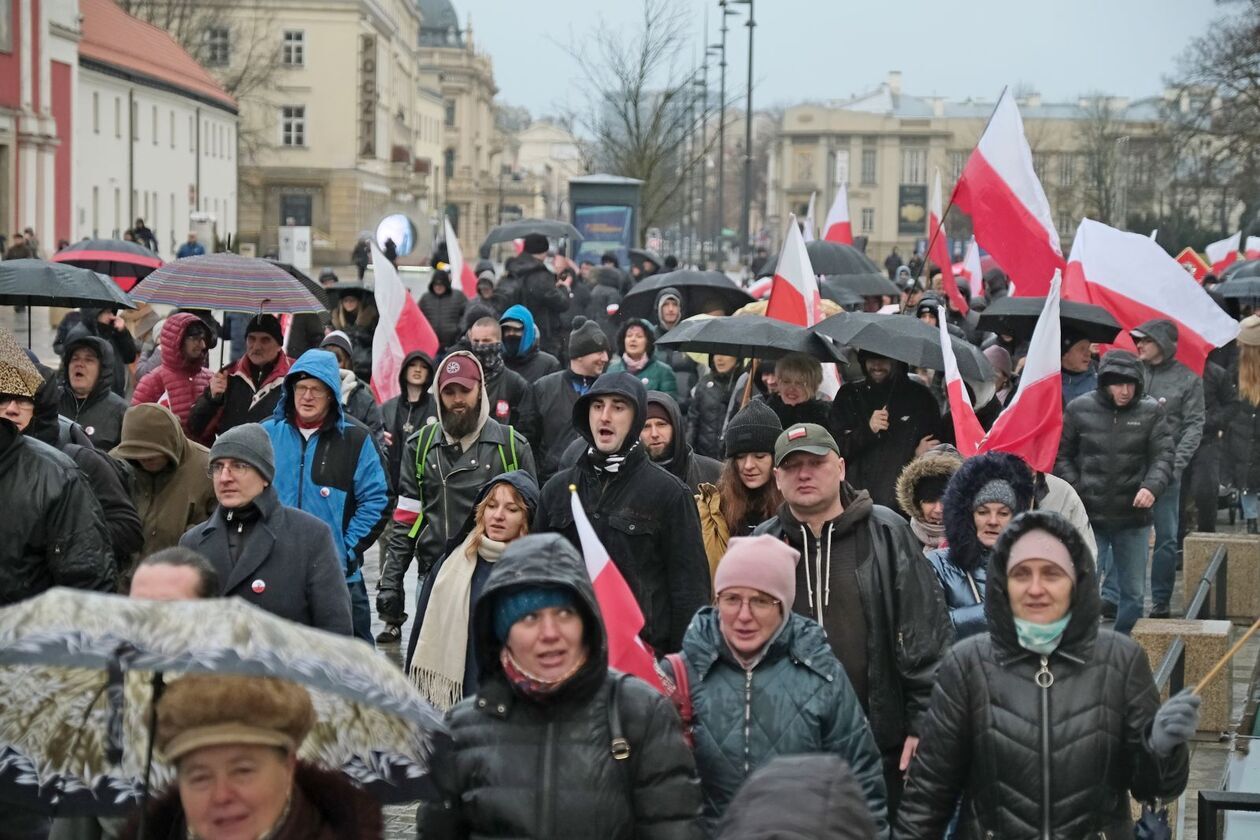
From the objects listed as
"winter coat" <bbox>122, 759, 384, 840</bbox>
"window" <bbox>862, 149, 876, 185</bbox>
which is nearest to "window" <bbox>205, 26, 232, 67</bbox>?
"window" <bbox>862, 149, 876, 185</bbox>

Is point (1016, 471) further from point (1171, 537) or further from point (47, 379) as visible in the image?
point (1171, 537)

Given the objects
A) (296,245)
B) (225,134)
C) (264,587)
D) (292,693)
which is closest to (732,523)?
(264,587)

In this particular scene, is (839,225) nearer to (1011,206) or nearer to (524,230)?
(524,230)

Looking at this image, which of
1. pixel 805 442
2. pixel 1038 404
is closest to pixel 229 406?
pixel 1038 404

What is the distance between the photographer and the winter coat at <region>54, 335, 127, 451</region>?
9.25m

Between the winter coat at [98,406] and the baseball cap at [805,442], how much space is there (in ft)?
13.2

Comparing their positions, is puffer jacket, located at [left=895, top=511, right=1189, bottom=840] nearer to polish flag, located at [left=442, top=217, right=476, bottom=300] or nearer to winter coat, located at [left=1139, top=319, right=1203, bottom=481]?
winter coat, located at [left=1139, top=319, right=1203, bottom=481]

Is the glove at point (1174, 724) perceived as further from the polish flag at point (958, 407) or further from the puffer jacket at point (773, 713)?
the polish flag at point (958, 407)

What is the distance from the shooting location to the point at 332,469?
8922 mm

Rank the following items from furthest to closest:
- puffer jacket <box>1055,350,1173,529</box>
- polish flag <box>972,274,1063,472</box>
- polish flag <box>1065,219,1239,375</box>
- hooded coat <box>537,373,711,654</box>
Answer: polish flag <box>1065,219,1239,375</box>, puffer jacket <box>1055,350,1173,529</box>, polish flag <box>972,274,1063,472</box>, hooded coat <box>537,373,711,654</box>

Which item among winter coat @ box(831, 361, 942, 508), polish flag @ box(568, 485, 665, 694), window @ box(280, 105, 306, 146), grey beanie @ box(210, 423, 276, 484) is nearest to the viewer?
polish flag @ box(568, 485, 665, 694)

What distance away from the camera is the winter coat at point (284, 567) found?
6.59 m

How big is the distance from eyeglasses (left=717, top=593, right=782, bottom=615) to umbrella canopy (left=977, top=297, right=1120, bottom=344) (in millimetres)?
6609

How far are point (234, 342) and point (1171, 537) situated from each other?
1028 centimetres
